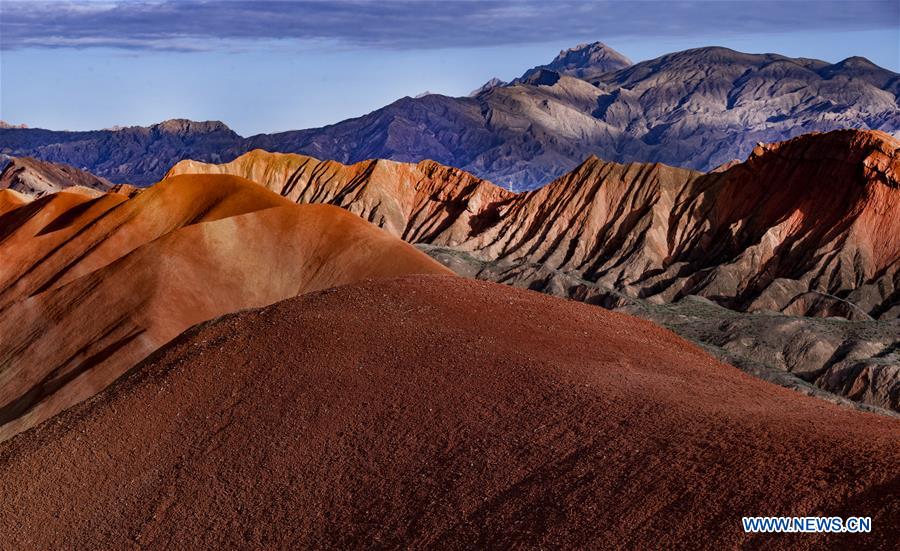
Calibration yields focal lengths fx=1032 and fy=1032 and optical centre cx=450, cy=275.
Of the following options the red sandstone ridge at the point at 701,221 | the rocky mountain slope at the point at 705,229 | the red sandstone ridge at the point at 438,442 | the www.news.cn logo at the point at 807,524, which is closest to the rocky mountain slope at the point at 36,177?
the red sandstone ridge at the point at 701,221

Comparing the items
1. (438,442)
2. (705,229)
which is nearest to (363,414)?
(438,442)

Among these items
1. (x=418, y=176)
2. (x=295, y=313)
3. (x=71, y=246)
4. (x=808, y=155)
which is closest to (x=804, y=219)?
(x=808, y=155)

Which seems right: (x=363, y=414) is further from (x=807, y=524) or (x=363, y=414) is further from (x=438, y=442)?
(x=807, y=524)

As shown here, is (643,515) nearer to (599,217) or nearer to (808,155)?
(808,155)

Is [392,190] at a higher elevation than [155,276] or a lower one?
lower

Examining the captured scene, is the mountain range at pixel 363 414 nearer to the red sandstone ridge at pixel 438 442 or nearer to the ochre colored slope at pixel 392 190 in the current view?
the red sandstone ridge at pixel 438 442

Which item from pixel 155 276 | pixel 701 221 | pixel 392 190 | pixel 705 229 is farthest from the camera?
pixel 392 190
